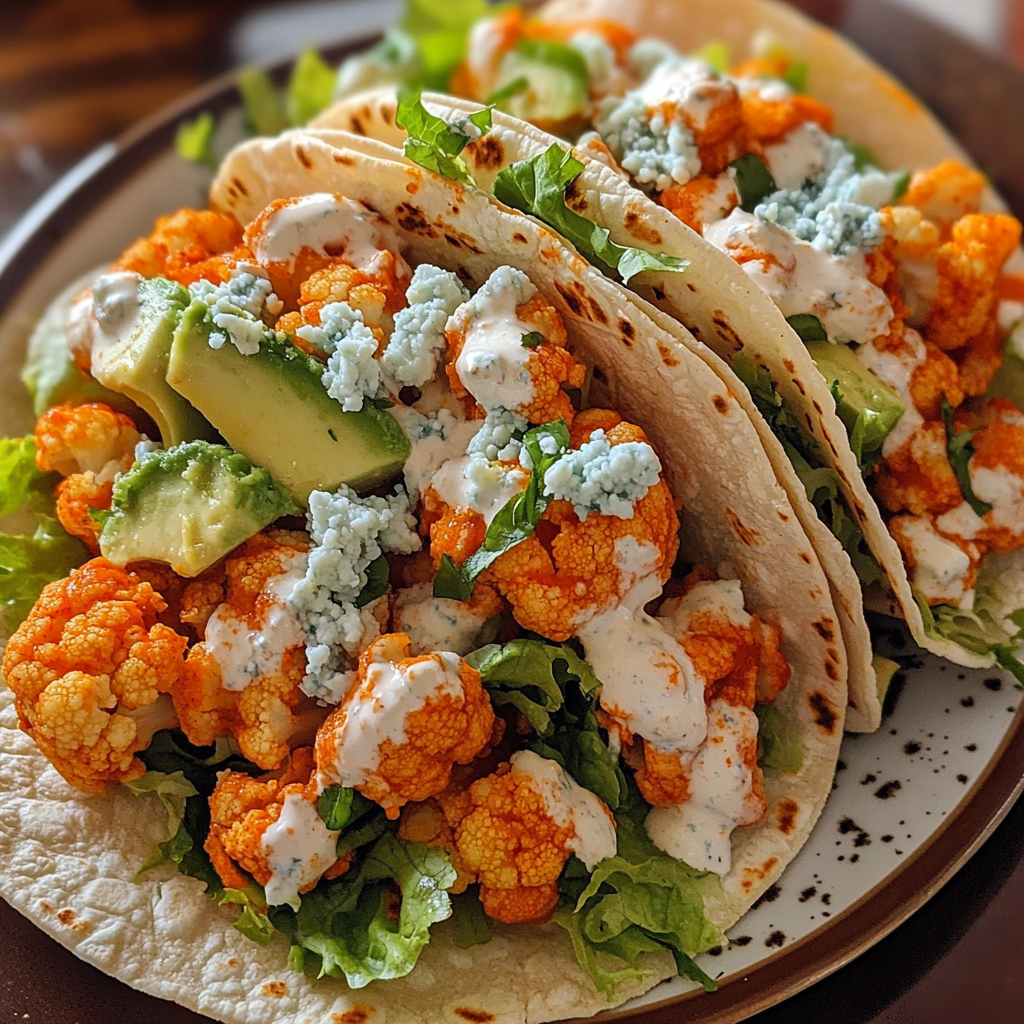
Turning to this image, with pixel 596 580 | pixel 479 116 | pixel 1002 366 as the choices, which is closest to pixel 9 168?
pixel 479 116

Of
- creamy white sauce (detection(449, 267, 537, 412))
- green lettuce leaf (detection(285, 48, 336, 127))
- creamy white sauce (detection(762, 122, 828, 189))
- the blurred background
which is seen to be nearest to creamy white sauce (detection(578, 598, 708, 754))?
creamy white sauce (detection(449, 267, 537, 412))

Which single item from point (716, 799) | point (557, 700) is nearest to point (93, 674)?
point (557, 700)

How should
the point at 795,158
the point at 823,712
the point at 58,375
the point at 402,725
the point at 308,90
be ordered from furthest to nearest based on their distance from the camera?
the point at 308,90 < the point at 58,375 < the point at 795,158 < the point at 823,712 < the point at 402,725

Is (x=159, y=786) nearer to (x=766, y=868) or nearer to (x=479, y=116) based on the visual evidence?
(x=766, y=868)

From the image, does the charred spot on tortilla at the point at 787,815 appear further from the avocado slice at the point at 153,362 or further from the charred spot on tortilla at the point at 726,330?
the avocado slice at the point at 153,362

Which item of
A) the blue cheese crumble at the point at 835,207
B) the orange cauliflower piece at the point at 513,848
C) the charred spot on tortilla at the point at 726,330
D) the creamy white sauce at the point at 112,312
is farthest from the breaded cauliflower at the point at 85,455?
the blue cheese crumble at the point at 835,207

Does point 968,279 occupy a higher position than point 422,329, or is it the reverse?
point 968,279

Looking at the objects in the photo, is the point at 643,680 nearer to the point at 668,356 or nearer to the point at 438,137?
the point at 668,356
